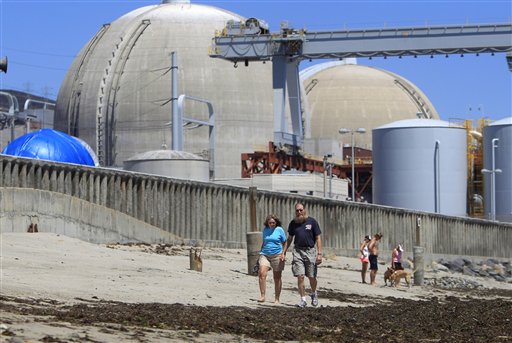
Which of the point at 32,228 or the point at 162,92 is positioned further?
the point at 162,92

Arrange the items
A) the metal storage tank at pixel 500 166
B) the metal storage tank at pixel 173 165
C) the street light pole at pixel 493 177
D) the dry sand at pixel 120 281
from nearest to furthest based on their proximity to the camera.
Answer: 1. the dry sand at pixel 120 281
2. the metal storage tank at pixel 173 165
3. the street light pole at pixel 493 177
4. the metal storage tank at pixel 500 166

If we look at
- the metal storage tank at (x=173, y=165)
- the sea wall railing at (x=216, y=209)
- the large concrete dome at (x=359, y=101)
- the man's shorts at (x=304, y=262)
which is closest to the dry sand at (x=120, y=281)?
the man's shorts at (x=304, y=262)

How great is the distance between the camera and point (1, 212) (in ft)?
106

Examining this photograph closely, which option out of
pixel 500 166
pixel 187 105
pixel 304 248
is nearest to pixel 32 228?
pixel 304 248

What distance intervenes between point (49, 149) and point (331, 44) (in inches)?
975

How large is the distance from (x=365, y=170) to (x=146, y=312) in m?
74.1

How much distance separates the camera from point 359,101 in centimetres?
11450

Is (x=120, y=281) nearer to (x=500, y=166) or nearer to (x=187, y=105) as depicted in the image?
(x=500, y=166)

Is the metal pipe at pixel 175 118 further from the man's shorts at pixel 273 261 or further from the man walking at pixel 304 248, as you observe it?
the man walking at pixel 304 248

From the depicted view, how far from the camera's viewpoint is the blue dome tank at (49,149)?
168 ft

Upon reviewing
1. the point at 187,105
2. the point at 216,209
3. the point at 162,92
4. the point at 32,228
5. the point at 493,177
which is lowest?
the point at 32,228

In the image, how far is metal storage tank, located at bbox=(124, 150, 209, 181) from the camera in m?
60.6

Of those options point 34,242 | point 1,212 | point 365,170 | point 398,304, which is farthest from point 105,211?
point 365,170

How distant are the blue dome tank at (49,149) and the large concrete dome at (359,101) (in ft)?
188
